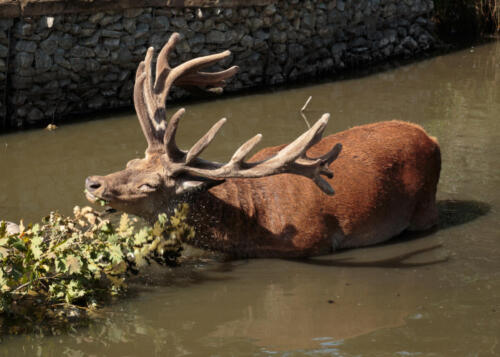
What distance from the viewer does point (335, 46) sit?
40.9 ft

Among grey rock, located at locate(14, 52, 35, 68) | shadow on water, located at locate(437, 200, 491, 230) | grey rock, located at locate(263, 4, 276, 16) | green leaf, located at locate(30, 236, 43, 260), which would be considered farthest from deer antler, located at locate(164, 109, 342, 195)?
grey rock, located at locate(263, 4, 276, 16)

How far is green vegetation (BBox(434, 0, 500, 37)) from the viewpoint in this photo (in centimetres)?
1462

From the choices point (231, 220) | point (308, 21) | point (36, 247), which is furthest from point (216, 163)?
point (308, 21)

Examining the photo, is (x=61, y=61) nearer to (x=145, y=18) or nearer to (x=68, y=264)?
(x=145, y=18)

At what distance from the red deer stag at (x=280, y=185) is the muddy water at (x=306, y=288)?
199 millimetres

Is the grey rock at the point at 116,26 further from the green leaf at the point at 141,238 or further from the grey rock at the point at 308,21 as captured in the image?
the green leaf at the point at 141,238

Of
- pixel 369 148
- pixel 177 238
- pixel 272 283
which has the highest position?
pixel 369 148

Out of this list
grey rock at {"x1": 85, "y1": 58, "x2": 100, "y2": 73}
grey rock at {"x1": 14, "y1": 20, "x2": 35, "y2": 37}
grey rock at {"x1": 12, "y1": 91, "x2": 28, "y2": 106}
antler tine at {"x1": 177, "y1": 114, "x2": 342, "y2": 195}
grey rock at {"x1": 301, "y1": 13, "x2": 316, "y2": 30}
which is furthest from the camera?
grey rock at {"x1": 301, "y1": 13, "x2": 316, "y2": 30}

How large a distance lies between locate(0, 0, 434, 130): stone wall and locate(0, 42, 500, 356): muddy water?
94 cm

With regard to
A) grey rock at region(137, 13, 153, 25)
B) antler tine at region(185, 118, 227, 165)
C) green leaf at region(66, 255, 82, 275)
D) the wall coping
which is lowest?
green leaf at region(66, 255, 82, 275)

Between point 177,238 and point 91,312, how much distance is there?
32.4 inches

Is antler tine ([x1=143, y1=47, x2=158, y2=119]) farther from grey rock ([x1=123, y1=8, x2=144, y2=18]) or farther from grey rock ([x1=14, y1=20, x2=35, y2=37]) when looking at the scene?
grey rock ([x1=123, y1=8, x2=144, y2=18])

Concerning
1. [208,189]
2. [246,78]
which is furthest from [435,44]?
[208,189]

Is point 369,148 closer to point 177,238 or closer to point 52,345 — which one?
point 177,238
